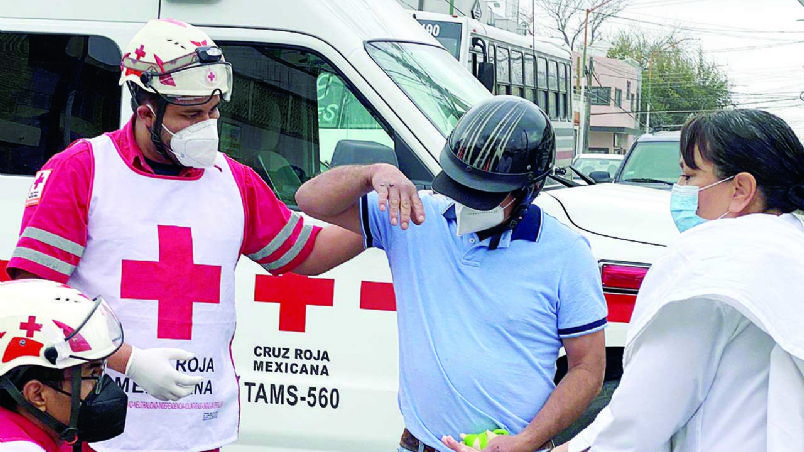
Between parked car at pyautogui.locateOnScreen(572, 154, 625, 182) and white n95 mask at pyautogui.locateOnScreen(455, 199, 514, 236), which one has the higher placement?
white n95 mask at pyautogui.locateOnScreen(455, 199, 514, 236)

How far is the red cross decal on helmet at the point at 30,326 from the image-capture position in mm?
2277

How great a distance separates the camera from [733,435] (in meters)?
2.10

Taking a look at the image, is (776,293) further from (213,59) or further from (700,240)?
(213,59)

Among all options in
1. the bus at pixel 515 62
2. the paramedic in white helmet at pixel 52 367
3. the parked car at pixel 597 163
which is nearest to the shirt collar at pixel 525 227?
the paramedic in white helmet at pixel 52 367

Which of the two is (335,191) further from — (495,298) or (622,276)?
(622,276)

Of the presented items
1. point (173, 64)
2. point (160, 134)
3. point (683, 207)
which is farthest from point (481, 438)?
point (173, 64)

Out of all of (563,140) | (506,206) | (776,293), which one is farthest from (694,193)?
(563,140)

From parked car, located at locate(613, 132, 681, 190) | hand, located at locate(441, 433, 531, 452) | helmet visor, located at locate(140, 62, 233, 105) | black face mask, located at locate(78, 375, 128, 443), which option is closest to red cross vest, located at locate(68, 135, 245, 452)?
Answer: helmet visor, located at locate(140, 62, 233, 105)

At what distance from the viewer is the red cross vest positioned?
9.51 feet

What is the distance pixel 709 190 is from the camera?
2.33 m

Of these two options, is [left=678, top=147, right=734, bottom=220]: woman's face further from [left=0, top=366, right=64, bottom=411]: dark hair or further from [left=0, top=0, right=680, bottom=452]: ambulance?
[left=0, top=0, right=680, bottom=452]: ambulance

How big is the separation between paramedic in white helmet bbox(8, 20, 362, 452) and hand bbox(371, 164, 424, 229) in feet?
1.62

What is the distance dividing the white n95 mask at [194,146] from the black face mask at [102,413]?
0.70 meters

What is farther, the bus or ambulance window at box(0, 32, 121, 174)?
the bus
